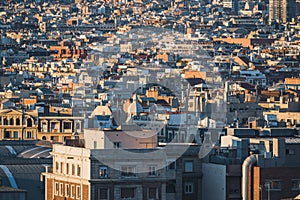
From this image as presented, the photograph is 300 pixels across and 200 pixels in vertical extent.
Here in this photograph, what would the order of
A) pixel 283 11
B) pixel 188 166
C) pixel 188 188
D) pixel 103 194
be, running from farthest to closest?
pixel 283 11 < pixel 188 166 < pixel 188 188 < pixel 103 194

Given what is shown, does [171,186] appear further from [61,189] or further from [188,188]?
[61,189]

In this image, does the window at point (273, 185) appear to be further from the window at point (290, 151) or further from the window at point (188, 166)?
the window at point (188, 166)

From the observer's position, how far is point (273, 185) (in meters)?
35.6

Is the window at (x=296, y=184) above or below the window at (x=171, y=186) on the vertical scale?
above

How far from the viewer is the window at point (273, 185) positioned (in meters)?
35.3

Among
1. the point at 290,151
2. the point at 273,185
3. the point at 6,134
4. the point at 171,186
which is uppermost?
the point at 290,151

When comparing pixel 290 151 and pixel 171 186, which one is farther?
pixel 290 151

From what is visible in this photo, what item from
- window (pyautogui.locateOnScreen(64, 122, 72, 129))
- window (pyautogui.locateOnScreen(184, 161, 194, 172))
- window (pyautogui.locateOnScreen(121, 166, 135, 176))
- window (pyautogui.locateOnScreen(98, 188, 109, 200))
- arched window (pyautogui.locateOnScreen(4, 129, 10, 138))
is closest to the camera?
window (pyautogui.locateOnScreen(98, 188, 109, 200))

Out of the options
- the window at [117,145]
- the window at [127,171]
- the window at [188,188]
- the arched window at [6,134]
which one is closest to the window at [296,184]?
the window at [188,188]

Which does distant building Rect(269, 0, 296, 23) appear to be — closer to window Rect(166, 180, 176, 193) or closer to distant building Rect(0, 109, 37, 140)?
distant building Rect(0, 109, 37, 140)

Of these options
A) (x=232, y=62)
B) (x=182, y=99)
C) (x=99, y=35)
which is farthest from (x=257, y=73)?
(x=99, y=35)

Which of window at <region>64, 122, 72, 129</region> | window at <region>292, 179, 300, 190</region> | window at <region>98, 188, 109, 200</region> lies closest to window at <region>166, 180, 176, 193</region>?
window at <region>98, 188, 109, 200</region>

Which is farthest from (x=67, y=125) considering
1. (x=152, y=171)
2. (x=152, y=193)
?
(x=152, y=193)

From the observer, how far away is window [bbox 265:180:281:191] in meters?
35.3
